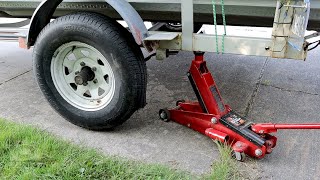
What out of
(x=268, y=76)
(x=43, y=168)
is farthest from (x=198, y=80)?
(x=268, y=76)

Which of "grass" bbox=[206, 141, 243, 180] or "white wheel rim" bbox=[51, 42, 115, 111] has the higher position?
"white wheel rim" bbox=[51, 42, 115, 111]

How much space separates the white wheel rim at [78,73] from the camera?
10.7ft

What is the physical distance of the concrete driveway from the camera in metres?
3.00

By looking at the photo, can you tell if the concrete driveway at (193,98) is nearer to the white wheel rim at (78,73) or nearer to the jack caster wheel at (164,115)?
the jack caster wheel at (164,115)

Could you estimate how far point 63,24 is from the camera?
314 cm

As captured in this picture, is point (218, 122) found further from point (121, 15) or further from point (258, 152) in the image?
point (121, 15)

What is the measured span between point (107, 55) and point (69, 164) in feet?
2.86

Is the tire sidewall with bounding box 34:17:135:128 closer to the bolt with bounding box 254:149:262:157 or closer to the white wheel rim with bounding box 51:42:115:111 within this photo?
the white wheel rim with bounding box 51:42:115:111

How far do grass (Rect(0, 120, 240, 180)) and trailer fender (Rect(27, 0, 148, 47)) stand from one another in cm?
89

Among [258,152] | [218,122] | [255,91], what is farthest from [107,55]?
[255,91]

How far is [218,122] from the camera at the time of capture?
311 cm

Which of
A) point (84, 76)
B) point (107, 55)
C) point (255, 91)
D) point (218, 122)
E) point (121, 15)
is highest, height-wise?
point (121, 15)

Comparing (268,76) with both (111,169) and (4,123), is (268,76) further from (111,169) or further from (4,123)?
(4,123)

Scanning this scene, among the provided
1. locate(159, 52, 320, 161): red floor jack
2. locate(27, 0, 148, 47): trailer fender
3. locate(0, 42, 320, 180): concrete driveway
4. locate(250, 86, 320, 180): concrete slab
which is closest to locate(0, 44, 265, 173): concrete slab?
locate(0, 42, 320, 180): concrete driveway
